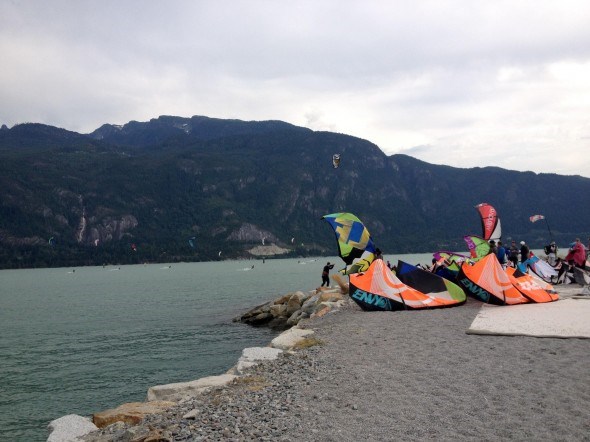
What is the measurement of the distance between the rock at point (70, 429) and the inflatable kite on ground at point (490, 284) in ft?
46.8

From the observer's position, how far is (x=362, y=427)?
7395 mm

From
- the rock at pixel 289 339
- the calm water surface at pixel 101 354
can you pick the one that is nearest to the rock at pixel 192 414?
the rock at pixel 289 339

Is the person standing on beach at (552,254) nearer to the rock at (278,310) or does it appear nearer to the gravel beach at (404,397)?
the rock at (278,310)

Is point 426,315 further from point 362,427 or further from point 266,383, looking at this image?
point 362,427

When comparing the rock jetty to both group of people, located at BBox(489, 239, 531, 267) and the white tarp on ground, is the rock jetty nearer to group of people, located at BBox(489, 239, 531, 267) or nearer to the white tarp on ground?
the white tarp on ground

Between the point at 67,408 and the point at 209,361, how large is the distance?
6253mm

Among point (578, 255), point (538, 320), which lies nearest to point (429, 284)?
point (538, 320)

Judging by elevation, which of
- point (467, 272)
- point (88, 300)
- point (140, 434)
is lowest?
point (88, 300)

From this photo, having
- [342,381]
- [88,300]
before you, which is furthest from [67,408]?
[88,300]

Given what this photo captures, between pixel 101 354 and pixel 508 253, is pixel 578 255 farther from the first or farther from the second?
pixel 101 354

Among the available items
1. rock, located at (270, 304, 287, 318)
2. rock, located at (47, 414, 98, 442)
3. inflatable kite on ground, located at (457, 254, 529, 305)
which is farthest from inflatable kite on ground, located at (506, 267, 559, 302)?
rock, located at (270, 304, 287, 318)

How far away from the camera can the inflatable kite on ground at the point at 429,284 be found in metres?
19.8

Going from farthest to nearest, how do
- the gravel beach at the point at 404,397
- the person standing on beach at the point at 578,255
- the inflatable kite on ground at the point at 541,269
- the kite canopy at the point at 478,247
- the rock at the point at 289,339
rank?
the kite canopy at the point at 478,247
the inflatable kite on ground at the point at 541,269
the person standing on beach at the point at 578,255
the rock at the point at 289,339
the gravel beach at the point at 404,397

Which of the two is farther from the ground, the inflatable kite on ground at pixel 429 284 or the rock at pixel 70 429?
the inflatable kite on ground at pixel 429 284
